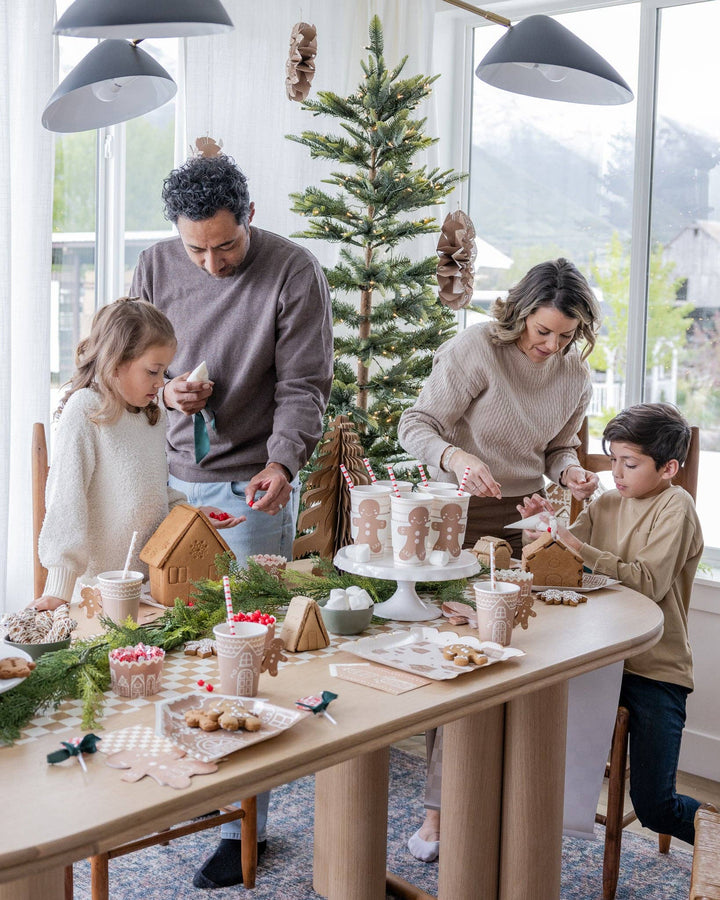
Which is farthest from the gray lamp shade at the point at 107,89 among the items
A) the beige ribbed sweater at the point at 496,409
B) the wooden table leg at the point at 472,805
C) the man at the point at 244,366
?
the wooden table leg at the point at 472,805

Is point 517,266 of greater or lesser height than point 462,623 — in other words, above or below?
above

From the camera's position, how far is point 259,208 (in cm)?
371

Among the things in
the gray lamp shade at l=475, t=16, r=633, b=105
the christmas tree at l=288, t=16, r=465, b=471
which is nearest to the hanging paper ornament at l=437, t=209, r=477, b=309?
the christmas tree at l=288, t=16, r=465, b=471

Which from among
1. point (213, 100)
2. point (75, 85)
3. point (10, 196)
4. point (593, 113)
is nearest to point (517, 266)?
point (593, 113)

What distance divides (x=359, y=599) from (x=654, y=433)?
0.94 m

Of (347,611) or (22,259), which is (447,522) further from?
(22,259)

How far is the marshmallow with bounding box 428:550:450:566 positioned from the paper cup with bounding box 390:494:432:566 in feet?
0.04

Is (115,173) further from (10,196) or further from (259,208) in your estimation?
(10,196)

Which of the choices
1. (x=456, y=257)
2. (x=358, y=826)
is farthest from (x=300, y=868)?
(x=456, y=257)

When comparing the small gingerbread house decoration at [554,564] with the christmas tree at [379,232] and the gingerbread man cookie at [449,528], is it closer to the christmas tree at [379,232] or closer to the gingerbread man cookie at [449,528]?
the gingerbread man cookie at [449,528]

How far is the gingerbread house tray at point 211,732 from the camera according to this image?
129 centimetres

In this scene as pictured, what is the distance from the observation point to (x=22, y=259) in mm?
2996

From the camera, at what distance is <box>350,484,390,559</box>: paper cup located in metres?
1.90

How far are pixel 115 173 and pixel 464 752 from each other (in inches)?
104
